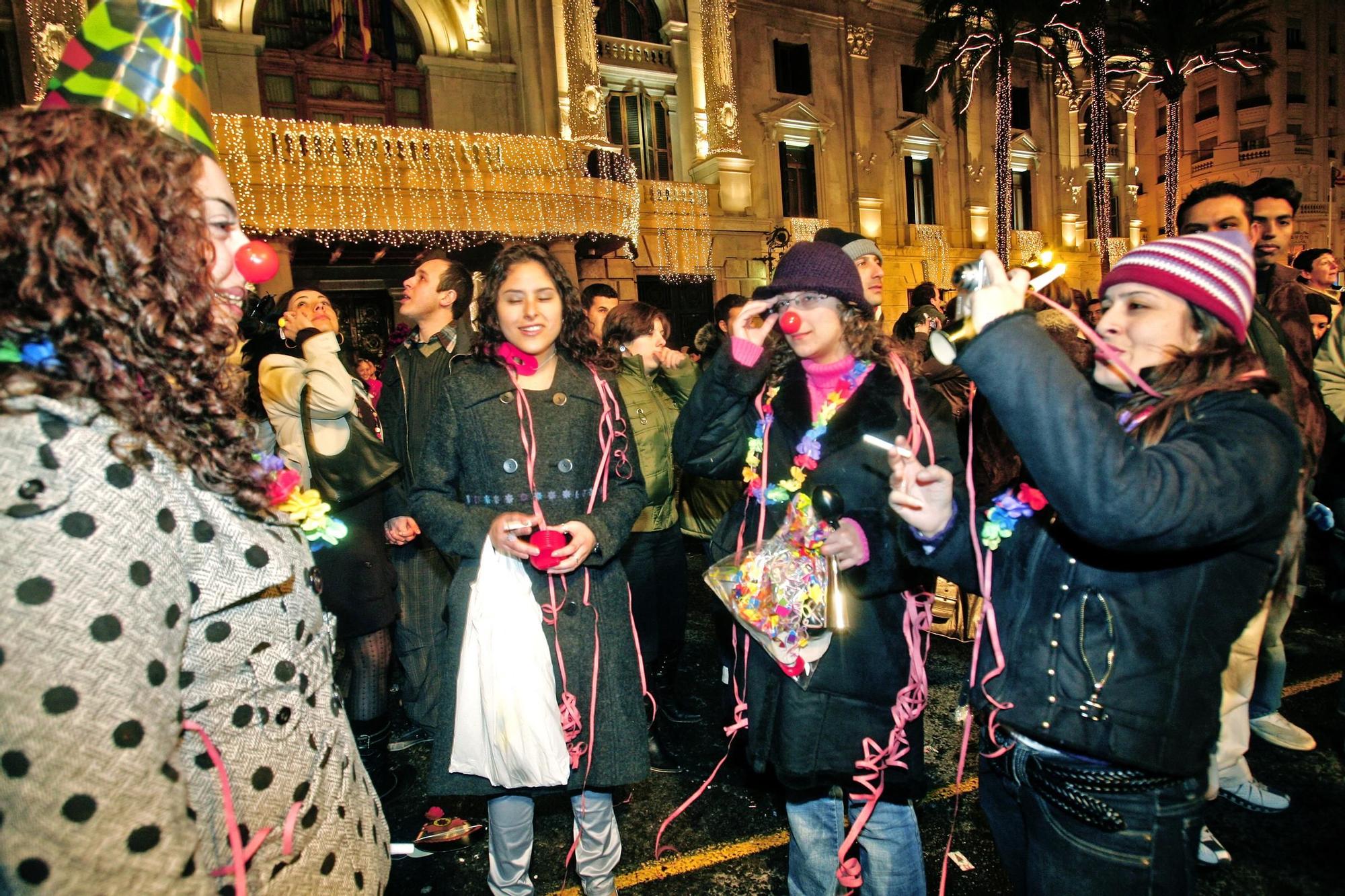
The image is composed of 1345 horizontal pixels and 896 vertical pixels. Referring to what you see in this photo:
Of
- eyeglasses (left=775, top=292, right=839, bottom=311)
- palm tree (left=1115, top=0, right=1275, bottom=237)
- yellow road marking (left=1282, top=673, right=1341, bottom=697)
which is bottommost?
yellow road marking (left=1282, top=673, right=1341, bottom=697)

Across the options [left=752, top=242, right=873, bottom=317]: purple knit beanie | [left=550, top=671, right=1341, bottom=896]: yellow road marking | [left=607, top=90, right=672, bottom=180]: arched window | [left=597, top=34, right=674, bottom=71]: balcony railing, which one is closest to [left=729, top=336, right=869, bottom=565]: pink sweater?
[left=752, top=242, right=873, bottom=317]: purple knit beanie

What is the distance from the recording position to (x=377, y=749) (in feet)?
11.3

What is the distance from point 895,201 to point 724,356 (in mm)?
20306

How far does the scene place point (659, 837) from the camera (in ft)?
9.48

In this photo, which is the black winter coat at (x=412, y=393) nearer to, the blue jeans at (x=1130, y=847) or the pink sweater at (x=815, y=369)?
the pink sweater at (x=815, y=369)

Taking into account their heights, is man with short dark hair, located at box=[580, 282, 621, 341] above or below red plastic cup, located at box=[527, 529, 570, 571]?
above

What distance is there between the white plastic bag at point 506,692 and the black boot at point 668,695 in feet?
5.72

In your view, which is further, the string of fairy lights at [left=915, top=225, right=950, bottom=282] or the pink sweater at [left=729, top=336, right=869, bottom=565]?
the string of fairy lights at [left=915, top=225, right=950, bottom=282]

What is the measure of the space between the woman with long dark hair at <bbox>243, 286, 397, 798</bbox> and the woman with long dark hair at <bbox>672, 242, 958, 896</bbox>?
5.39 feet

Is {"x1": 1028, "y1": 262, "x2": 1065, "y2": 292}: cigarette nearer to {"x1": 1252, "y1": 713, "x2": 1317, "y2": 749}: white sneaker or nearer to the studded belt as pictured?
the studded belt

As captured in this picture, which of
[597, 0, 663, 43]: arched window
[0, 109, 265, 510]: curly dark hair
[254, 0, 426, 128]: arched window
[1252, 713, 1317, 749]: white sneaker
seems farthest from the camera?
[597, 0, 663, 43]: arched window

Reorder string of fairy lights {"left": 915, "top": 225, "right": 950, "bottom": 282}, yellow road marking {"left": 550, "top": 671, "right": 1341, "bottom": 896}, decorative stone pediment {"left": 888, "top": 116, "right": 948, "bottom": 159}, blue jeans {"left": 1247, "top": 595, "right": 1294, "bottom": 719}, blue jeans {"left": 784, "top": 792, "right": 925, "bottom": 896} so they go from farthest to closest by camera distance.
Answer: string of fairy lights {"left": 915, "top": 225, "right": 950, "bottom": 282}, decorative stone pediment {"left": 888, "top": 116, "right": 948, "bottom": 159}, blue jeans {"left": 1247, "top": 595, "right": 1294, "bottom": 719}, yellow road marking {"left": 550, "top": 671, "right": 1341, "bottom": 896}, blue jeans {"left": 784, "top": 792, "right": 925, "bottom": 896}

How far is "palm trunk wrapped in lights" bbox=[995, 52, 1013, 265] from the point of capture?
2053cm

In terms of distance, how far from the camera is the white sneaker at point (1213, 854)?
2.58 meters
